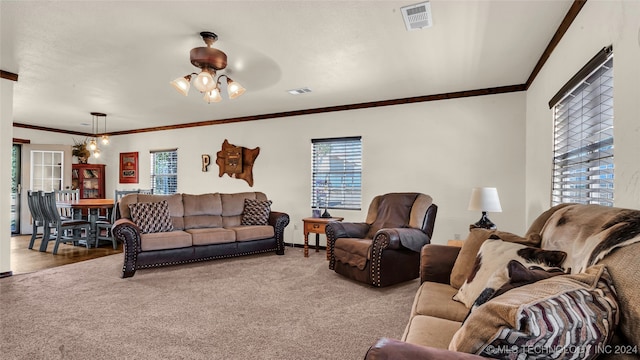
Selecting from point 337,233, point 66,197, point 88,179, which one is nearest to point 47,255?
point 66,197

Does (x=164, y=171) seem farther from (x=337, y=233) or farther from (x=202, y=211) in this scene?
(x=337, y=233)

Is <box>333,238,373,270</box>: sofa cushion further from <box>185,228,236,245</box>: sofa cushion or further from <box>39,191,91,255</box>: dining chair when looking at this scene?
<box>39,191,91,255</box>: dining chair

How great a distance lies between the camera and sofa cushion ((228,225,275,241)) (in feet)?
15.8

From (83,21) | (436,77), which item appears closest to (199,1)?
(83,21)

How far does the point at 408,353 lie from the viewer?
0.77m

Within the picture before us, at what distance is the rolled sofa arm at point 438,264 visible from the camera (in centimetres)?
219

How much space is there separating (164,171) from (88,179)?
6.86 ft

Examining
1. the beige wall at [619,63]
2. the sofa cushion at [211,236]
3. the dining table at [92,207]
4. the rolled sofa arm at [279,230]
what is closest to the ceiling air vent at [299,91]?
the rolled sofa arm at [279,230]

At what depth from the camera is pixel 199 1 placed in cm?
235

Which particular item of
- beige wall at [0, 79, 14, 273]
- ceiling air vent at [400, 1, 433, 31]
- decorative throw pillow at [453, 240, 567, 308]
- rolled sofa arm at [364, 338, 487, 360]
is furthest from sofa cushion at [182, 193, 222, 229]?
rolled sofa arm at [364, 338, 487, 360]

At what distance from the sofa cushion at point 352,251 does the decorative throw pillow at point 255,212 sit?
1.73 m

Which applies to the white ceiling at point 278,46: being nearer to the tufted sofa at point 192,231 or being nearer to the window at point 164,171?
the tufted sofa at point 192,231

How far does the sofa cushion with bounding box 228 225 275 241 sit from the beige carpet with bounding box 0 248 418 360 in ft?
2.34

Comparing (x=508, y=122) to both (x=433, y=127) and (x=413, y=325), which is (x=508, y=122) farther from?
(x=413, y=325)
